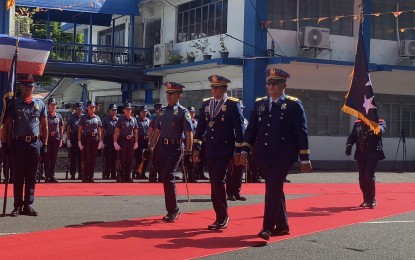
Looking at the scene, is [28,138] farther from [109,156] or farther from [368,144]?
[109,156]

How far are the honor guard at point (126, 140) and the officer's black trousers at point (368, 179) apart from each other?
272 inches

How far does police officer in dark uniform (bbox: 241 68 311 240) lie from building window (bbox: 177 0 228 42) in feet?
54.0

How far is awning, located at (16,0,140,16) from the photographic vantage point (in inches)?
1006

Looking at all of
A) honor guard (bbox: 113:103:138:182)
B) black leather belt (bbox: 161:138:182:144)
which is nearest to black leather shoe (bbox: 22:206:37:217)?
black leather belt (bbox: 161:138:182:144)

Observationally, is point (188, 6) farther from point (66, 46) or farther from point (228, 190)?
point (228, 190)

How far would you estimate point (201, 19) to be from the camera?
2659cm

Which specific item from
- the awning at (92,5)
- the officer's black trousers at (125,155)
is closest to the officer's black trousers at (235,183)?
the officer's black trousers at (125,155)

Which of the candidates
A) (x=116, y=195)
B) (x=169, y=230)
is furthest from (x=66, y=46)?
(x=169, y=230)

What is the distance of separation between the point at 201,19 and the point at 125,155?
10.9 m

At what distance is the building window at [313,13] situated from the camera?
24.2 m

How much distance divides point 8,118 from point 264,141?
14.1 ft

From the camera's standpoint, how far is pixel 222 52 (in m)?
23.7

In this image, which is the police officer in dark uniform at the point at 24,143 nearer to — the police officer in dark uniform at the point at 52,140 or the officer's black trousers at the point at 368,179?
the police officer in dark uniform at the point at 52,140

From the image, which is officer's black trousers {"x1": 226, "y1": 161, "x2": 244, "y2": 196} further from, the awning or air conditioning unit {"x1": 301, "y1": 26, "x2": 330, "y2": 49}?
the awning
